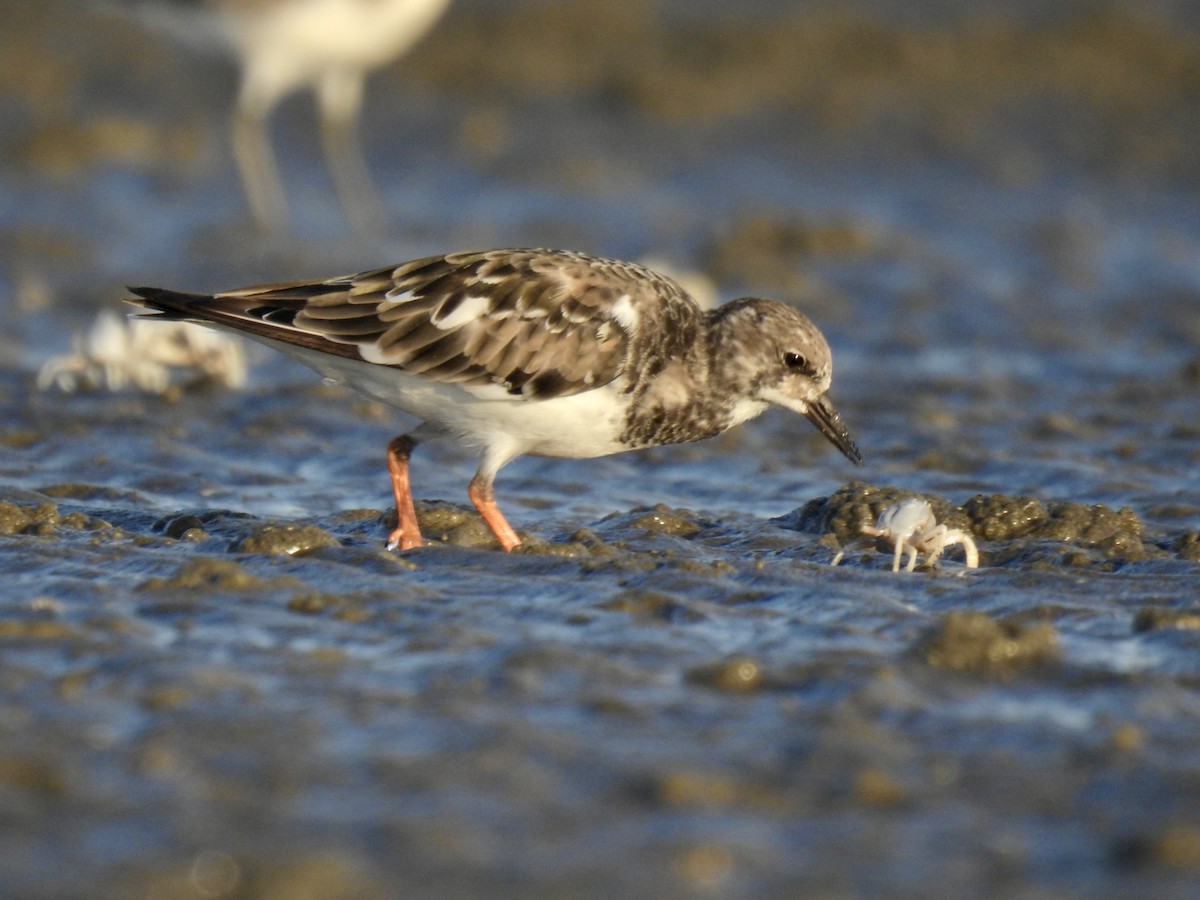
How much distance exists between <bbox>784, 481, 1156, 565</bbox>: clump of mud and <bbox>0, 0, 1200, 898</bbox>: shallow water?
0.16 ft

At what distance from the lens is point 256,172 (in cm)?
1403

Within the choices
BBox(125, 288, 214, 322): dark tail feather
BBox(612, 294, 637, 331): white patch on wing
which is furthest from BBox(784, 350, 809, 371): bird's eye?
BBox(125, 288, 214, 322): dark tail feather

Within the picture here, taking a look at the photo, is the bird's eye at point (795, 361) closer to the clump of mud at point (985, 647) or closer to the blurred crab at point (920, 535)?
the blurred crab at point (920, 535)

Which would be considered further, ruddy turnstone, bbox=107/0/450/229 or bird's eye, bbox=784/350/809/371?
ruddy turnstone, bbox=107/0/450/229

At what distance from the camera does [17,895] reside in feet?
12.5

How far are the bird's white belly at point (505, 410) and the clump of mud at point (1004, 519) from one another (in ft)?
3.01

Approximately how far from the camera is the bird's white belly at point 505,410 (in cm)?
695

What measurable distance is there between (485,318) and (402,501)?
79 cm

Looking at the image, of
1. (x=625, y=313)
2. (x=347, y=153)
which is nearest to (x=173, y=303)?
(x=625, y=313)

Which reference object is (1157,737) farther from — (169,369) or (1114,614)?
(169,369)

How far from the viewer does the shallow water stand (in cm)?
423

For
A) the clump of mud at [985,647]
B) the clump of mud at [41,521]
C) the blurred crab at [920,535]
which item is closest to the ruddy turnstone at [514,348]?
the clump of mud at [41,521]

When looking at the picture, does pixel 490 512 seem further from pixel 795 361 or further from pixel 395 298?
pixel 795 361

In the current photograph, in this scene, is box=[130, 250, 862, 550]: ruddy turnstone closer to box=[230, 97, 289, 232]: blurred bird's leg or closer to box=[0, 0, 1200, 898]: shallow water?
box=[0, 0, 1200, 898]: shallow water
